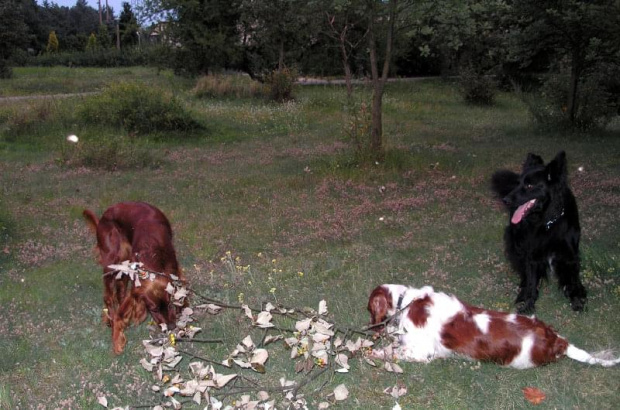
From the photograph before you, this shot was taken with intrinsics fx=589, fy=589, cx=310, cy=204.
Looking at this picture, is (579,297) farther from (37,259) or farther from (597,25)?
(597,25)

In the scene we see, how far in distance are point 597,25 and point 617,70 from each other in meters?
4.35

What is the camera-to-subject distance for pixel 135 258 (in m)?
4.99

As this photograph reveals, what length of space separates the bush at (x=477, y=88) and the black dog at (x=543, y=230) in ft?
69.9

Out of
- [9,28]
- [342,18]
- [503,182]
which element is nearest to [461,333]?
[503,182]

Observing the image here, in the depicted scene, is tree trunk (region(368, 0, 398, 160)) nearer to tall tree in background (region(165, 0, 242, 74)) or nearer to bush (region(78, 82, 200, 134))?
bush (region(78, 82, 200, 134))

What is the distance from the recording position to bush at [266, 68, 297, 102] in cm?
2519

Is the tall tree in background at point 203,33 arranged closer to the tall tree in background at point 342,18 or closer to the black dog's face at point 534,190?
the tall tree in background at point 342,18

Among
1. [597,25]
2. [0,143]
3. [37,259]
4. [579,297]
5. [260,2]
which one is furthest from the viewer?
[260,2]

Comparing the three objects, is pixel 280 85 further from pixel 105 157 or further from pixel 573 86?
pixel 105 157

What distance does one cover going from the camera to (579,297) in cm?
576

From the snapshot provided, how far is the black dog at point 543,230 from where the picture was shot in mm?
5598

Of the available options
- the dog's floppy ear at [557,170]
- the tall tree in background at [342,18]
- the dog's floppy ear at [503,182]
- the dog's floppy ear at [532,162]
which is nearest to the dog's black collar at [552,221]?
the dog's floppy ear at [557,170]

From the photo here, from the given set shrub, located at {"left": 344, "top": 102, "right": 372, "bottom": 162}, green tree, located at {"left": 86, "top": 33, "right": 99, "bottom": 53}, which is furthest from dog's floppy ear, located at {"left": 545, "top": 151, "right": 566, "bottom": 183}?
green tree, located at {"left": 86, "top": 33, "right": 99, "bottom": 53}

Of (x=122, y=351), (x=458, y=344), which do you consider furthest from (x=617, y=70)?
(x=122, y=351)
